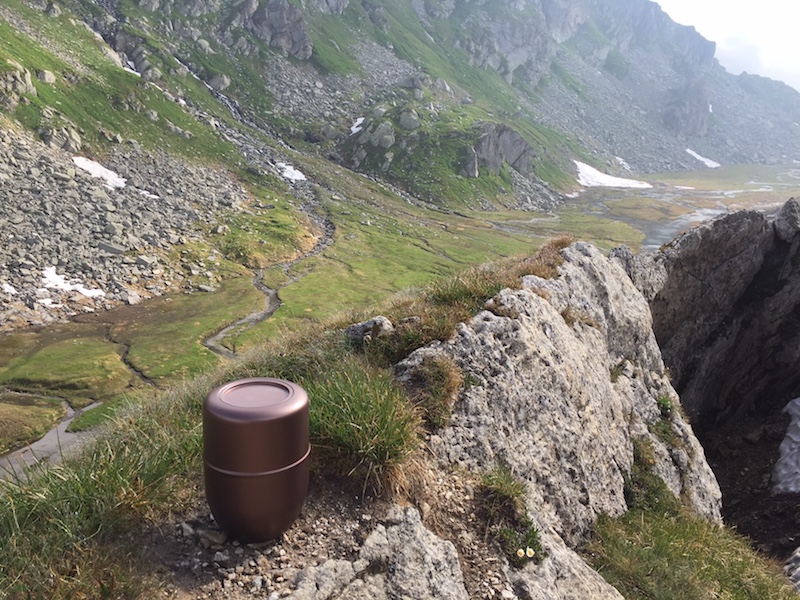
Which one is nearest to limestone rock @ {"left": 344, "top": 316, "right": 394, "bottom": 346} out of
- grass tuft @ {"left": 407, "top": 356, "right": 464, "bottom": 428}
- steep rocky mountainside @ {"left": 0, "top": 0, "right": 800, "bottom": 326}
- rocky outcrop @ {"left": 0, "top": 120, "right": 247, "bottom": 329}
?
grass tuft @ {"left": 407, "top": 356, "right": 464, "bottom": 428}

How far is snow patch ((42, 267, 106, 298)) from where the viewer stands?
60.2m

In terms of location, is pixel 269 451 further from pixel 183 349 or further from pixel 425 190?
pixel 425 190

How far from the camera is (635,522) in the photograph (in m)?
12.5

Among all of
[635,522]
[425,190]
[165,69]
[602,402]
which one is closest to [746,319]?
[602,402]

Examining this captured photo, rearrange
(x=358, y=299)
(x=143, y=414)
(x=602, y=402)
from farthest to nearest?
1. (x=358, y=299)
2. (x=602, y=402)
3. (x=143, y=414)

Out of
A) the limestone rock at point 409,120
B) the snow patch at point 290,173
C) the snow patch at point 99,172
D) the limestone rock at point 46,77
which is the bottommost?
the snow patch at point 99,172

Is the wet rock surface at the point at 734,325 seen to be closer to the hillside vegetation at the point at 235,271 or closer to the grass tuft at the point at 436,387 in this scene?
the hillside vegetation at the point at 235,271

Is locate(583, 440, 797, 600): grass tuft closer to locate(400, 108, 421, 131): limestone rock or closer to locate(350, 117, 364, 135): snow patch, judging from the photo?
locate(350, 117, 364, 135): snow patch

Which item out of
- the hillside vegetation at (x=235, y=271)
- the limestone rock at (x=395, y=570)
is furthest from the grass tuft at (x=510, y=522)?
the limestone rock at (x=395, y=570)

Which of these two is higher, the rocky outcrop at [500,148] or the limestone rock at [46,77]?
the rocky outcrop at [500,148]

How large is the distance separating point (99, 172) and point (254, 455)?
97.8 meters

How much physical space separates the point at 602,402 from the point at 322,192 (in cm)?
12032

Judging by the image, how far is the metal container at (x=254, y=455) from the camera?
5926 mm

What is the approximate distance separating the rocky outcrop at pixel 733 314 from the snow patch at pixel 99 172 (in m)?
86.6
